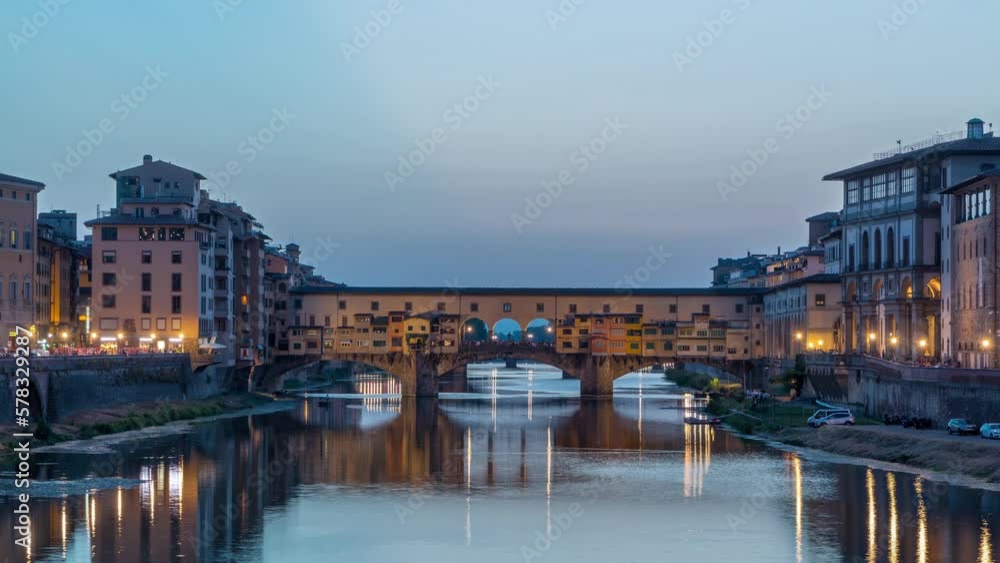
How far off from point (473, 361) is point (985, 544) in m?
78.1

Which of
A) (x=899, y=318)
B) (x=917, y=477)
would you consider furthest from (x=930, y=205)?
(x=917, y=477)

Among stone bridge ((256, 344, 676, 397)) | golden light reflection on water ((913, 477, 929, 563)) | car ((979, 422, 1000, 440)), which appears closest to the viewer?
golden light reflection on water ((913, 477, 929, 563))

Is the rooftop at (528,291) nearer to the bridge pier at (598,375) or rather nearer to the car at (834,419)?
the bridge pier at (598,375)

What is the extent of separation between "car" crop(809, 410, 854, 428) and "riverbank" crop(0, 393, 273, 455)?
3484cm

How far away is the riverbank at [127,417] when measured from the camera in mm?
62219

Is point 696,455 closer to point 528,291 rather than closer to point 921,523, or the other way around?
point 921,523

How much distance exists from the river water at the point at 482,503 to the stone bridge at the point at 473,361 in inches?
1539

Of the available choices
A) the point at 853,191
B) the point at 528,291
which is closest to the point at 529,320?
the point at 528,291

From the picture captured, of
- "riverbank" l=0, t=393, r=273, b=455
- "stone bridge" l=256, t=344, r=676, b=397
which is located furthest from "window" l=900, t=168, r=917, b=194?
"riverbank" l=0, t=393, r=273, b=455

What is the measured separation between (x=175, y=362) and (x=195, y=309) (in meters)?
6.90

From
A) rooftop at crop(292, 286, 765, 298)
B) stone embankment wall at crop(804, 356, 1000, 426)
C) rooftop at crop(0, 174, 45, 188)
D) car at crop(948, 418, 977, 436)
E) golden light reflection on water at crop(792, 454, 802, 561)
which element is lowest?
golden light reflection on water at crop(792, 454, 802, 561)

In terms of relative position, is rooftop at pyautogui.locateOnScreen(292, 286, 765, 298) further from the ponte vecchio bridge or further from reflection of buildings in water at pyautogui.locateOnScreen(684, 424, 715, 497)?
reflection of buildings in water at pyautogui.locateOnScreen(684, 424, 715, 497)

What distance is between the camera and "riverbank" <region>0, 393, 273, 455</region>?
6222cm

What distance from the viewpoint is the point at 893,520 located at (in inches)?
1716
